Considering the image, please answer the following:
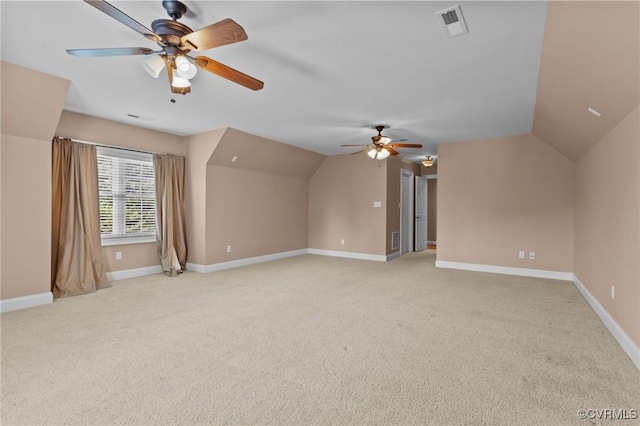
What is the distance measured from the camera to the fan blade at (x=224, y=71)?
2.35 m

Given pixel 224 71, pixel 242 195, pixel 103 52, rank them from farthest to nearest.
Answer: pixel 242 195, pixel 224 71, pixel 103 52

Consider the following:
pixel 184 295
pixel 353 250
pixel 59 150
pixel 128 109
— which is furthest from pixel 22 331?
pixel 353 250

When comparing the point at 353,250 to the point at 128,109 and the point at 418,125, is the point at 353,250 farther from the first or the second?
the point at 128,109

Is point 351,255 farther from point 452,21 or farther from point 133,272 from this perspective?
point 452,21

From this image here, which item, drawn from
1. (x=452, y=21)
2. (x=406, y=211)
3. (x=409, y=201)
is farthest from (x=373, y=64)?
(x=409, y=201)

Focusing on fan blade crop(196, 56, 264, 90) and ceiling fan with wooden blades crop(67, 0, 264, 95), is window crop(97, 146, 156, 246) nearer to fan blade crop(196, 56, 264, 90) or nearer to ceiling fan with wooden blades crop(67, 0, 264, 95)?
ceiling fan with wooden blades crop(67, 0, 264, 95)

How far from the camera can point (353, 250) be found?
7.67 metres

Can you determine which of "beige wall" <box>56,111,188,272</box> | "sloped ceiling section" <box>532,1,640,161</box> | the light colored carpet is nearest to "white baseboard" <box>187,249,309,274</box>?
"beige wall" <box>56,111,188,272</box>

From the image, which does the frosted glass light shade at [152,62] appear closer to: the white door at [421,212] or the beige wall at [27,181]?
the beige wall at [27,181]

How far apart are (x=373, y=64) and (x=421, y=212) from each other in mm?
6873

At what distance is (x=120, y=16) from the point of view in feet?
6.00

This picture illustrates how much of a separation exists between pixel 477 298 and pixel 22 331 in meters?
5.01

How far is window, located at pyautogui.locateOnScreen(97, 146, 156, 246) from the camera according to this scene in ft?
16.3

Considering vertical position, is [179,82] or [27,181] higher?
[179,82]
